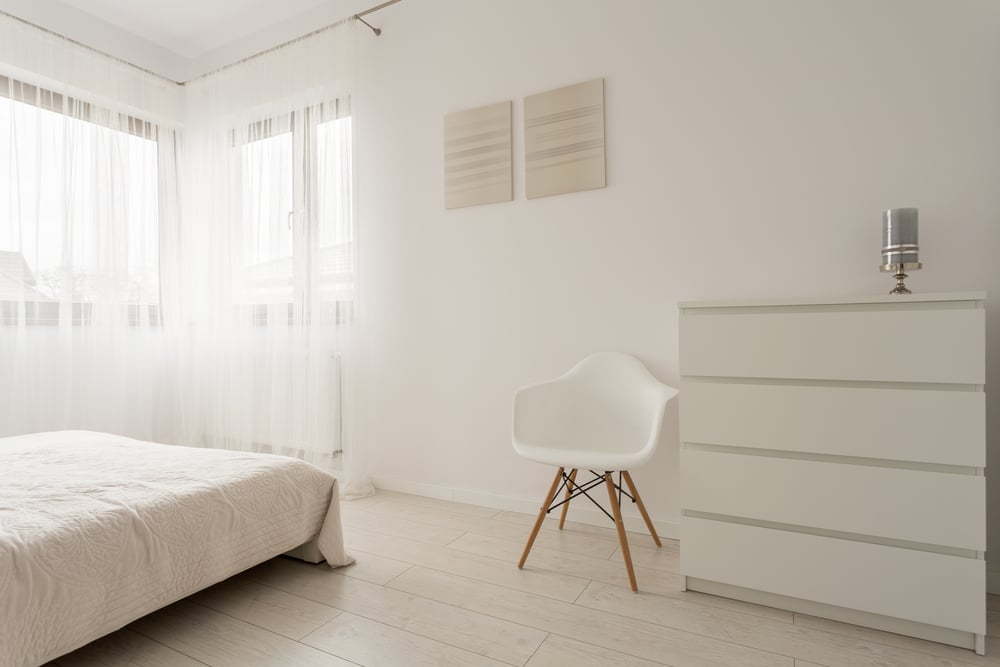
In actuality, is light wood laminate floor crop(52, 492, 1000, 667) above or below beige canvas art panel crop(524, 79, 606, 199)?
below

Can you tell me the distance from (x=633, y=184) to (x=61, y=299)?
3.23 m

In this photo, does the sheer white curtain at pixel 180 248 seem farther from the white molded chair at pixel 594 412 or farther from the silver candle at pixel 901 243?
the silver candle at pixel 901 243

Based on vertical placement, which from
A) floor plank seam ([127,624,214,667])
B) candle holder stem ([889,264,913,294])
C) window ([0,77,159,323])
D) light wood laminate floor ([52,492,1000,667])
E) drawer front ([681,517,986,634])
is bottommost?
light wood laminate floor ([52,492,1000,667])

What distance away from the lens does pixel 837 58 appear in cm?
208

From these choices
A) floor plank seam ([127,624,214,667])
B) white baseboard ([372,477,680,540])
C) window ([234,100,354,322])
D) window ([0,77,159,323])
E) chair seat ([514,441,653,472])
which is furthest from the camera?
window ([234,100,354,322])

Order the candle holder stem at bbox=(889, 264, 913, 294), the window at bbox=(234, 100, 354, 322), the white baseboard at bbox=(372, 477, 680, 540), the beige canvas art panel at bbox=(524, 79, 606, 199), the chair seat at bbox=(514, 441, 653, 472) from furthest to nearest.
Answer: the window at bbox=(234, 100, 354, 322) → the beige canvas art panel at bbox=(524, 79, 606, 199) → the white baseboard at bbox=(372, 477, 680, 540) → the chair seat at bbox=(514, 441, 653, 472) → the candle holder stem at bbox=(889, 264, 913, 294)

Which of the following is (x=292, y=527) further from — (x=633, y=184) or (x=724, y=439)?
(x=633, y=184)

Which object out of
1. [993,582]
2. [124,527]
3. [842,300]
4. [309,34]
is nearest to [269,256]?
[309,34]

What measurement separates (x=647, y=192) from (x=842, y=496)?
1417 millimetres

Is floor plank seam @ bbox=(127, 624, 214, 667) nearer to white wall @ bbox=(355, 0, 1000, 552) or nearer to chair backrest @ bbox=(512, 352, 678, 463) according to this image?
chair backrest @ bbox=(512, 352, 678, 463)

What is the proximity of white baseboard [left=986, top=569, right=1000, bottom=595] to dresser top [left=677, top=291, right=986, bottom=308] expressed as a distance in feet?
3.39

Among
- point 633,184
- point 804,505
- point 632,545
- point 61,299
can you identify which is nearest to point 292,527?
point 632,545

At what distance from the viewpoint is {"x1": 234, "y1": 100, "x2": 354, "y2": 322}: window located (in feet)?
10.4

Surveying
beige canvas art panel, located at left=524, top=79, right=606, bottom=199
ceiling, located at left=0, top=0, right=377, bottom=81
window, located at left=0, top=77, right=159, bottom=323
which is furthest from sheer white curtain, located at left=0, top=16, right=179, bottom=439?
beige canvas art panel, located at left=524, top=79, right=606, bottom=199
